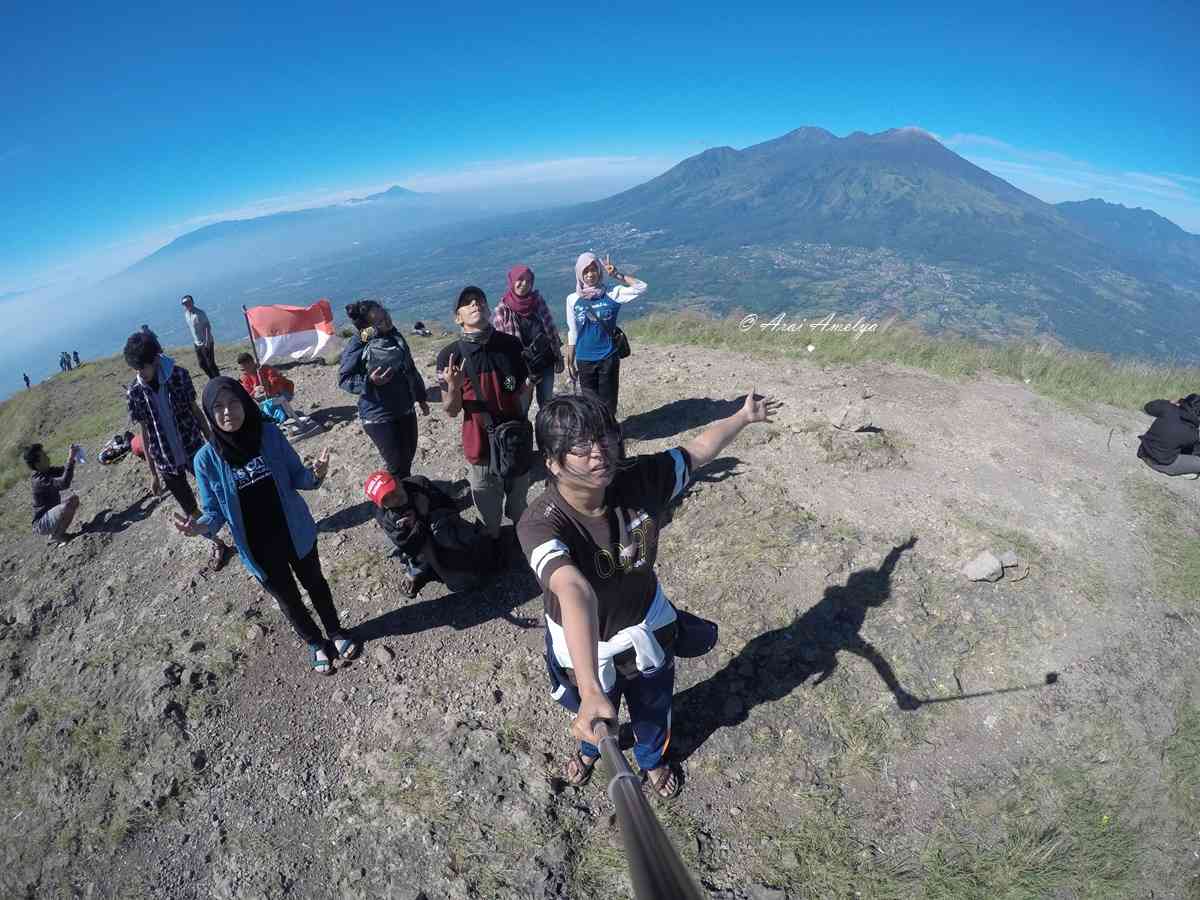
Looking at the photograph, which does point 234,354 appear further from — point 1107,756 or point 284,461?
point 1107,756

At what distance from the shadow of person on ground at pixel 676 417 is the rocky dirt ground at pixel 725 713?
1.59 m

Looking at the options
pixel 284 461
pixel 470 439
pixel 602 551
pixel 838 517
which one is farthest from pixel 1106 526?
pixel 284 461

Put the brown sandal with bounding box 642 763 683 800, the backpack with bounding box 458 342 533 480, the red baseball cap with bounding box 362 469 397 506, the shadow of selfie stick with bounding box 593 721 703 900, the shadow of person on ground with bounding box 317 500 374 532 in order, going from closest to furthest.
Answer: the shadow of selfie stick with bounding box 593 721 703 900, the brown sandal with bounding box 642 763 683 800, the backpack with bounding box 458 342 533 480, the red baseball cap with bounding box 362 469 397 506, the shadow of person on ground with bounding box 317 500 374 532

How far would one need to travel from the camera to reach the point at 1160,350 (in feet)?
365

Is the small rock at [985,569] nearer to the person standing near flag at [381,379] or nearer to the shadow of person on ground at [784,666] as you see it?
the shadow of person on ground at [784,666]

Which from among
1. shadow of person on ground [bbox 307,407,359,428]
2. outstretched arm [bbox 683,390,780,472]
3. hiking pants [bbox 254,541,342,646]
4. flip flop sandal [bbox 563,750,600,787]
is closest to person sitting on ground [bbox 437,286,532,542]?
hiking pants [bbox 254,541,342,646]

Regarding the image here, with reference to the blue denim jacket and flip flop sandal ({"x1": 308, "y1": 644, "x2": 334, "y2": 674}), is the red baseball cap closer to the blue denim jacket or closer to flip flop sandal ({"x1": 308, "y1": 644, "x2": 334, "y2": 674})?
the blue denim jacket

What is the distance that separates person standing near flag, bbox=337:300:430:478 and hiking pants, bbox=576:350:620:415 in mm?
2005

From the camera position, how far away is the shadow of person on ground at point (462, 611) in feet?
16.5

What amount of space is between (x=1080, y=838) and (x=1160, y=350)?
162 m

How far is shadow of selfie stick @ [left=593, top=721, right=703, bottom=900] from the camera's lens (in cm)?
121

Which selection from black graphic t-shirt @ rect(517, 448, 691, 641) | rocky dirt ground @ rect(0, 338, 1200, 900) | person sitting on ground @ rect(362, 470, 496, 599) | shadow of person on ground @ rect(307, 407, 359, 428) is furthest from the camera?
shadow of person on ground @ rect(307, 407, 359, 428)

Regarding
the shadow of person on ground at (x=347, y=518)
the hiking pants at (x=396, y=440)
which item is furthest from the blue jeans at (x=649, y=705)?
the shadow of person on ground at (x=347, y=518)

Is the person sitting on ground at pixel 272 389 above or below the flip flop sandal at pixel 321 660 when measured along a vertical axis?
above
